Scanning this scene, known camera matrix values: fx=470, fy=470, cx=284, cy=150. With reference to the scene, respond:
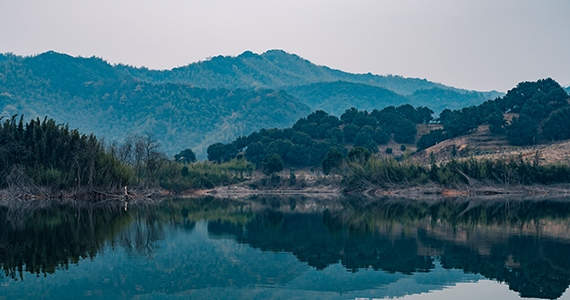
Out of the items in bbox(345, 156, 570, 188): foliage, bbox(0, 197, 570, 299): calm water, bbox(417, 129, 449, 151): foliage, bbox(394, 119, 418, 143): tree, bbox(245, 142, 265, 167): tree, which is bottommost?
bbox(0, 197, 570, 299): calm water

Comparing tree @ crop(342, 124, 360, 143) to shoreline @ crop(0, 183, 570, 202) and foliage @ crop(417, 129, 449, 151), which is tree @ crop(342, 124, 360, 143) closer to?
foliage @ crop(417, 129, 449, 151)

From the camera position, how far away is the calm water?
11164 mm

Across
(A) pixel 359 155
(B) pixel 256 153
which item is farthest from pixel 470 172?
(B) pixel 256 153

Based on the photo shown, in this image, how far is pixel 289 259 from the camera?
15.0 meters

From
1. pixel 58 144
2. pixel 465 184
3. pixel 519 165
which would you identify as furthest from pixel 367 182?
pixel 58 144

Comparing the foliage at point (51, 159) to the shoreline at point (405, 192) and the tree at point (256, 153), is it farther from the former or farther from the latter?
the tree at point (256, 153)

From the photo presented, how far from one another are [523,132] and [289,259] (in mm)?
74521

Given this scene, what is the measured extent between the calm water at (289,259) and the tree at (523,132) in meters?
59.4

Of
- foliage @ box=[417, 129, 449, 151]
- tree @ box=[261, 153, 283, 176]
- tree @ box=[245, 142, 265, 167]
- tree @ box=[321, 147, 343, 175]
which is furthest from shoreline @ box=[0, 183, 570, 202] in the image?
foliage @ box=[417, 129, 449, 151]

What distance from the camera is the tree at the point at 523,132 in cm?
7769

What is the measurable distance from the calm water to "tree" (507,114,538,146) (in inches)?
2337

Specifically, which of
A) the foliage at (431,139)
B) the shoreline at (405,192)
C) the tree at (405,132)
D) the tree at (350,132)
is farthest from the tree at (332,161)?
the tree at (405,132)

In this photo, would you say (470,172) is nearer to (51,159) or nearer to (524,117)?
(524,117)

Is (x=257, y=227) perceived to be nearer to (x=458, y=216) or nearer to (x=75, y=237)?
(x=75, y=237)
